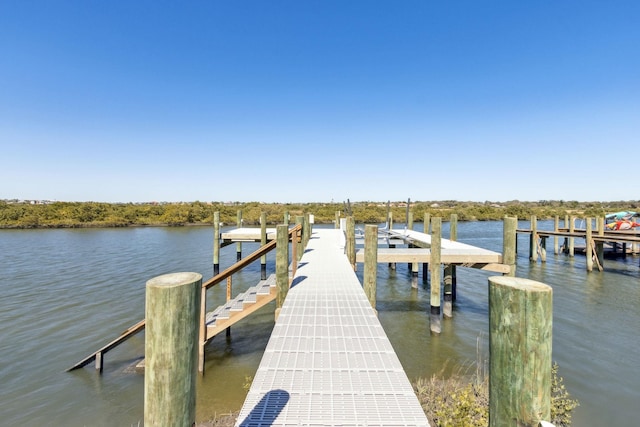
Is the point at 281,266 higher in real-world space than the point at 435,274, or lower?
higher

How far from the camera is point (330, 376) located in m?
3.33

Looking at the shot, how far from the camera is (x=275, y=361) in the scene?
362 cm

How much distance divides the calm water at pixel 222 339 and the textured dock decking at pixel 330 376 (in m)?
3.29

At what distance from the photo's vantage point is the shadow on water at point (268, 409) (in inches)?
102

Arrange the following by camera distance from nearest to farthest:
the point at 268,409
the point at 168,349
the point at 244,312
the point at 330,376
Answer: the point at 168,349, the point at 268,409, the point at 330,376, the point at 244,312

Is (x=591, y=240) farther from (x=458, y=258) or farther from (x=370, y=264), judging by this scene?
(x=370, y=264)

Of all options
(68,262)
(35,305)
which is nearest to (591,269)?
(35,305)

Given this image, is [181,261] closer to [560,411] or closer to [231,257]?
[231,257]

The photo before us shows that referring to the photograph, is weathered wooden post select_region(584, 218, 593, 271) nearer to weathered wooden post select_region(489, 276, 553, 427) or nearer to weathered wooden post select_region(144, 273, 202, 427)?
weathered wooden post select_region(489, 276, 553, 427)

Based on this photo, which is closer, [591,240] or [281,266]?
[281,266]

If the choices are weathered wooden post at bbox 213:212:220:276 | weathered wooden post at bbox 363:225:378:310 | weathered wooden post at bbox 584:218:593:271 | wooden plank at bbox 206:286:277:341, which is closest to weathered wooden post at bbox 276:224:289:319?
wooden plank at bbox 206:286:277:341

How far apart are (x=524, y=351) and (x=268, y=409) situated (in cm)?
228

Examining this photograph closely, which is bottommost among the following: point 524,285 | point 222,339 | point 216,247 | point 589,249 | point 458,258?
point 222,339

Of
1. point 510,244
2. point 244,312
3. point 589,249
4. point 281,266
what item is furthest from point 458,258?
point 589,249
